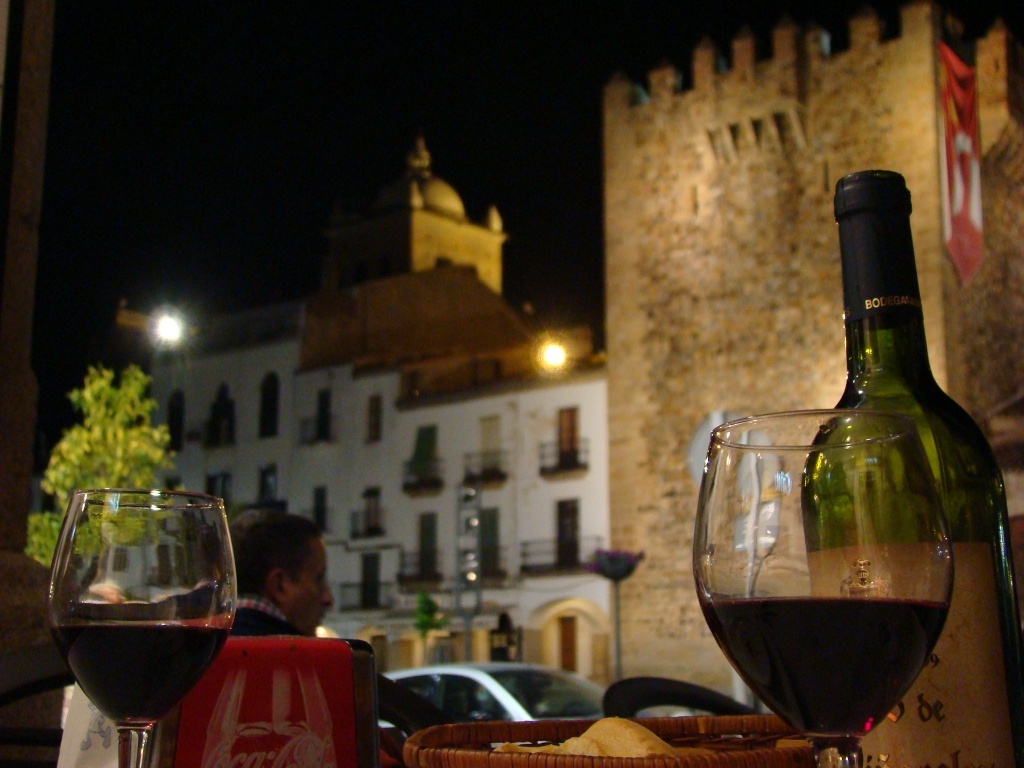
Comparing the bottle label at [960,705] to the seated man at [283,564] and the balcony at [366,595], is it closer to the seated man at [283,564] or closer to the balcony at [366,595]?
the seated man at [283,564]

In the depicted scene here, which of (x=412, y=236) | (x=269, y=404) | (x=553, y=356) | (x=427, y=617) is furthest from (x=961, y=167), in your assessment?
(x=412, y=236)

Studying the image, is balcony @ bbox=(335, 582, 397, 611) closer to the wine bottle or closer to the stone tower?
the stone tower

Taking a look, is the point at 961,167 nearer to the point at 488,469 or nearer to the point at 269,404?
the point at 488,469

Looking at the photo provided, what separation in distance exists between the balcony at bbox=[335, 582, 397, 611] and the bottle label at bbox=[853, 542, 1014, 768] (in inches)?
830

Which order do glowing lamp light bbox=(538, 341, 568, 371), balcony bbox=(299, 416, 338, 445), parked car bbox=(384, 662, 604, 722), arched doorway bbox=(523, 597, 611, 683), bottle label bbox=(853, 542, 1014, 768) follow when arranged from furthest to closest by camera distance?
balcony bbox=(299, 416, 338, 445), arched doorway bbox=(523, 597, 611, 683), glowing lamp light bbox=(538, 341, 568, 371), parked car bbox=(384, 662, 604, 722), bottle label bbox=(853, 542, 1014, 768)

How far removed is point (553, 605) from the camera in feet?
63.2

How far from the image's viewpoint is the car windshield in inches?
275

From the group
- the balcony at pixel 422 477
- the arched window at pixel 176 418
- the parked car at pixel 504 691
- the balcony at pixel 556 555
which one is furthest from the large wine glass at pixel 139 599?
the arched window at pixel 176 418

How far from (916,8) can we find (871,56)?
79 centimetres

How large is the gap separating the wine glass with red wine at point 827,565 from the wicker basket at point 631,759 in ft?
0.19

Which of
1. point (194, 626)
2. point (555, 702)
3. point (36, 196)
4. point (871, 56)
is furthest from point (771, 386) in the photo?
point (194, 626)

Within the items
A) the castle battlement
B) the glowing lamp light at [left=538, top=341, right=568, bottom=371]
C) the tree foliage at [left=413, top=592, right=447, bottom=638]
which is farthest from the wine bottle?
the tree foliage at [left=413, top=592, right=447, bottom=638]

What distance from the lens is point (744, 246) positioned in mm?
16391

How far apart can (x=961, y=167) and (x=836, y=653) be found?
1495 cm
